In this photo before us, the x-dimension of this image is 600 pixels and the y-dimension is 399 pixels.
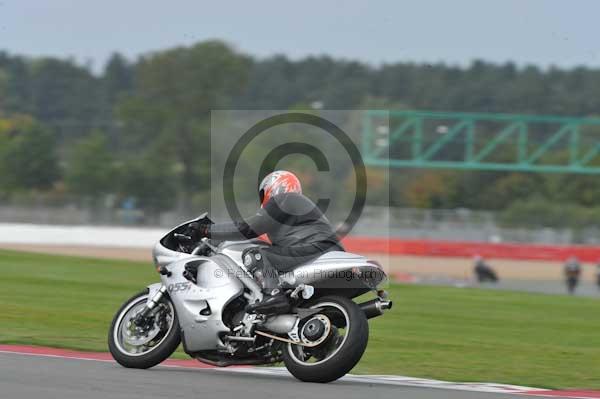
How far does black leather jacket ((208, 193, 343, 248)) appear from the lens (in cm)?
864

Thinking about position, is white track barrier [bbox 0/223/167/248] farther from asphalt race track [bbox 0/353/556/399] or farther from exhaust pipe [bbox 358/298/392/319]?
exhaust pipe [bbox 358/298/392/319]

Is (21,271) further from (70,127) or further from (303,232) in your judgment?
(70,127)

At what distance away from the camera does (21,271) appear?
22.9 m

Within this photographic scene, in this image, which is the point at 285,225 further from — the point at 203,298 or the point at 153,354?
the point at 153,354

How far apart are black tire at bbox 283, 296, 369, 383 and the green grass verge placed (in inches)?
64.1

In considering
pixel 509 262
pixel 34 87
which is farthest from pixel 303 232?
pixel 34 87

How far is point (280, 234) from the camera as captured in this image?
8742 millimetres

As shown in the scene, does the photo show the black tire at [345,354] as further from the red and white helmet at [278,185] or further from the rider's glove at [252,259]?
the red and white helmet at [278,185]

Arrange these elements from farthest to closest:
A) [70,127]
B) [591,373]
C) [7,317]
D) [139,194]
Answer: [70,127] → [139,194] → [7,317] → [591,373]

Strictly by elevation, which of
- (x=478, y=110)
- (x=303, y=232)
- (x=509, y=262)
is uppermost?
(x=478, y=110)

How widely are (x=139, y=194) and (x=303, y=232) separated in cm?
5732

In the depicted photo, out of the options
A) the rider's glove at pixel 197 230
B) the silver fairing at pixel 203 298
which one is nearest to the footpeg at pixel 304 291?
the silver fairing at pixel 203 298

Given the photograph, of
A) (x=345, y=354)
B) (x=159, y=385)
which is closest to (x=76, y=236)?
(x=159, y=385)

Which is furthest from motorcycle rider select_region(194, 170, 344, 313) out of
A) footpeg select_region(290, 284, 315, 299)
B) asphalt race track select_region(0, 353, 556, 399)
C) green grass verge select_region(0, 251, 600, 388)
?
green grass verge select_region(0, 251, 600, 388)
